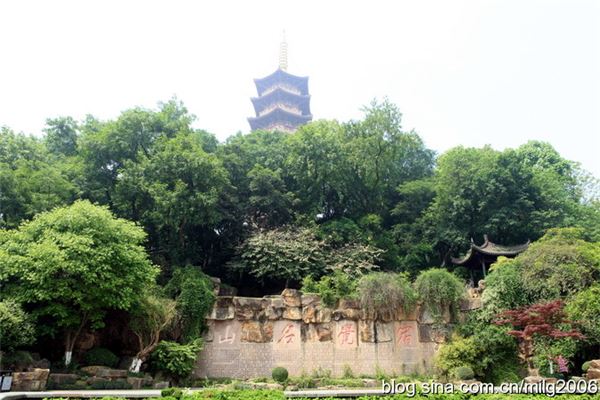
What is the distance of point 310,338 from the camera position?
12.9m

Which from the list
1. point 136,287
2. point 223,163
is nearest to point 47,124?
point 223,163

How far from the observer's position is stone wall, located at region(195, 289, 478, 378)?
12.6 m

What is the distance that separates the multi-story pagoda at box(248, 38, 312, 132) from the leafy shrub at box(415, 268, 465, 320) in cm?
2407

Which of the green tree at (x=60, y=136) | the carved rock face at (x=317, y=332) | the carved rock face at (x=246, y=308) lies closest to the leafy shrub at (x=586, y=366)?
the carved rock face at (x=317, y=332)

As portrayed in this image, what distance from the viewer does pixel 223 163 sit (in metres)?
16.6

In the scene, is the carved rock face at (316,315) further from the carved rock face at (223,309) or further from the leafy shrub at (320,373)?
the carved rock face at (223,309)

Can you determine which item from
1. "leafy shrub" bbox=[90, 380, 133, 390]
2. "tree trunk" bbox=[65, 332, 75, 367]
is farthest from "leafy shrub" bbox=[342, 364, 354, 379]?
"tree trunk" bbox=[65, 332, 75, 367]

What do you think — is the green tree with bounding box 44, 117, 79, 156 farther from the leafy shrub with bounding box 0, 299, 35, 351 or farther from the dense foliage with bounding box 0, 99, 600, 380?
the leafy shrub with bounding box 0, 299, 35, 351

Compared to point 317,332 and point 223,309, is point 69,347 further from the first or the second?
point 317,332

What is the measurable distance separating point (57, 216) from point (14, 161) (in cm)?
527

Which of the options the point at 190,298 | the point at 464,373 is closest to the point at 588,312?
the point at 464,373

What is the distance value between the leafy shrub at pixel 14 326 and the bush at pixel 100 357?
1489 mm

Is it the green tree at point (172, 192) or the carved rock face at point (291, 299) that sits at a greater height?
the green tree at point (172, 192)

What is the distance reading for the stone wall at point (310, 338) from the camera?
41.3 feet
